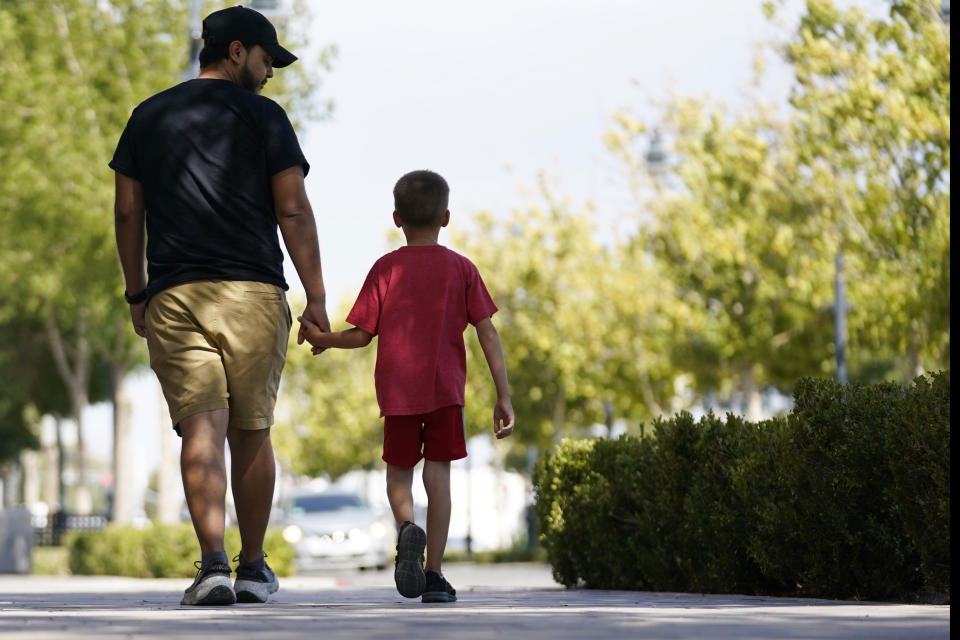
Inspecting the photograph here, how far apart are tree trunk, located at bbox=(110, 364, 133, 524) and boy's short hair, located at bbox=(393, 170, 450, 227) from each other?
1819 cm

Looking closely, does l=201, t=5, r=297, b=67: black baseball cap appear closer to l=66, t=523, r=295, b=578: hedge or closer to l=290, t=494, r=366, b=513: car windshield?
l=66, t=523, r=295, b=578: hedge

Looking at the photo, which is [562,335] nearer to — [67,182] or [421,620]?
[67,182]

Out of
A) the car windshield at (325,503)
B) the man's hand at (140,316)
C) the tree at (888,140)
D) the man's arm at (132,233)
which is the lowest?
the car windshield at (325,503)

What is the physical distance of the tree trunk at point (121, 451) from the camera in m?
24.9

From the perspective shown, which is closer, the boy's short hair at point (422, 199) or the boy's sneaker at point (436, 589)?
the boy's sneaker at point (436, 589)

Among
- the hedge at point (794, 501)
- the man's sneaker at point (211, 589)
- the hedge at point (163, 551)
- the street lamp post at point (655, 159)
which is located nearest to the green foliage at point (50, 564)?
the hedge at point (163, 551)

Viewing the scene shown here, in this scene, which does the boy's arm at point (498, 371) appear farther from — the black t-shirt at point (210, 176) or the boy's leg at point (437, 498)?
the black t-shirt at point (210, 176)

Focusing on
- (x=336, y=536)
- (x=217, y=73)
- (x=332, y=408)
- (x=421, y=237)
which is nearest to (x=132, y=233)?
(x=217, y=73)

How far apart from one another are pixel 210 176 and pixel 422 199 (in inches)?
35.6

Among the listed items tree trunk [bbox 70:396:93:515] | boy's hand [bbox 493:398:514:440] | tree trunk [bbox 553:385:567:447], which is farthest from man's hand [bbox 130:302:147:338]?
tree trunk [bbox 553:385:567:447]

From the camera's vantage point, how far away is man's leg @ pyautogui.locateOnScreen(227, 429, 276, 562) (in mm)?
6090

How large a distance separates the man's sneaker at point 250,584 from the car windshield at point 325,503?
20811 mm

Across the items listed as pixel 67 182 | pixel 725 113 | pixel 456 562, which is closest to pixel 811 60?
pixel 725 113

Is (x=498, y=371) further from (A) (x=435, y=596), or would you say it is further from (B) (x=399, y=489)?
(A) (x=435, y=596)
